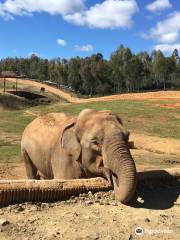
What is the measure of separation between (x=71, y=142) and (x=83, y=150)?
0.44 m

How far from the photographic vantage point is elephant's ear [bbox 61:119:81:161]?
8.97 m

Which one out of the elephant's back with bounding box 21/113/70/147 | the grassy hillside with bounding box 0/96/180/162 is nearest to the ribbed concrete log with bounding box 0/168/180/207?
the elephant's back with bounding box 21/113/70/147

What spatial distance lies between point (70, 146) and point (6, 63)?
128998 millimetres

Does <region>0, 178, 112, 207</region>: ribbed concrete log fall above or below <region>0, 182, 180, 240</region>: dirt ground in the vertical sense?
above

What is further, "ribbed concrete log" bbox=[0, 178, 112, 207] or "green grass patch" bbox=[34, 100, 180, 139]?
"green grass patch" bbox=[34, 100, 180, 139]

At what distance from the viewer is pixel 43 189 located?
7.15 metres

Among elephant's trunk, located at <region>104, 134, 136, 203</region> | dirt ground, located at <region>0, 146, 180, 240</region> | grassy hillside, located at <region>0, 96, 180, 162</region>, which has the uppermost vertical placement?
elephant's trunk, located at <region>104, 134, 136, 203</region>

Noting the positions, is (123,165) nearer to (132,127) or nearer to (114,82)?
(132,127)

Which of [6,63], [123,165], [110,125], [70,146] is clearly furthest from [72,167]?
[6,63]

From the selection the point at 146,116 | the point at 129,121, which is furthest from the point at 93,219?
the point at 146,116

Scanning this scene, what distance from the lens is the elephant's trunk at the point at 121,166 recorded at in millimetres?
7156

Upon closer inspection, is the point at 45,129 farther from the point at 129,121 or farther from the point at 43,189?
the point at 129,121

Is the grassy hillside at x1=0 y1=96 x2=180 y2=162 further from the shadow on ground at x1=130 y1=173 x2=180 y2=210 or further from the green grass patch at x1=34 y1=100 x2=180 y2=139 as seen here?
the shadow on ground at x1=130 y1=173 x2=180 y2=210

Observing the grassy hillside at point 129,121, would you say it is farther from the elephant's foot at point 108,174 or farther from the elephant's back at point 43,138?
the elephant's foot at point 108,174
